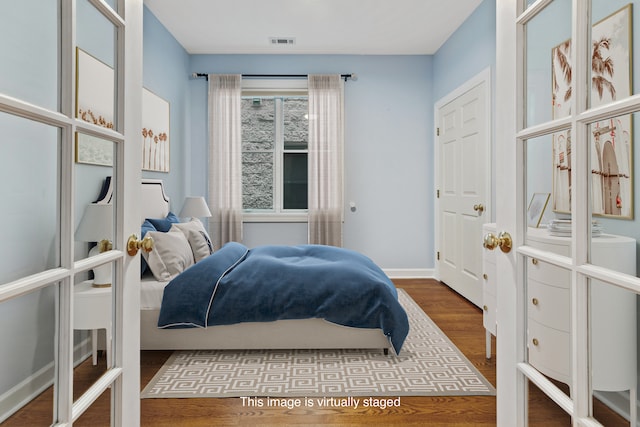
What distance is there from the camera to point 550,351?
100 centimetres

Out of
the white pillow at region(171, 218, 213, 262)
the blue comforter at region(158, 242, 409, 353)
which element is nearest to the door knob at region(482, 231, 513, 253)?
the blue comforter at region(158, 242, 409, 353)

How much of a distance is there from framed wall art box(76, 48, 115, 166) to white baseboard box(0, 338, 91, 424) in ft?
1.41

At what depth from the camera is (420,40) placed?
4.56 m

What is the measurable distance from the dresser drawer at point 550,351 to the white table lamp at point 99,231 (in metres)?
1.09

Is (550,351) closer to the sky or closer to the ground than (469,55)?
closer to the ground

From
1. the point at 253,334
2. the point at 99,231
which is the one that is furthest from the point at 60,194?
the point at 253,334

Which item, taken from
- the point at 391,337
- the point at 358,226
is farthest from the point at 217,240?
the point at 391,337

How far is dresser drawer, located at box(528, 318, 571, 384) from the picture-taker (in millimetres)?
928

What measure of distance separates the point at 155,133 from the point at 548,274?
3676mm

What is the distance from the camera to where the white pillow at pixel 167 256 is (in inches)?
106

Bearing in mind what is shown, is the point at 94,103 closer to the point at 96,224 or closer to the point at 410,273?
the point at 96,224

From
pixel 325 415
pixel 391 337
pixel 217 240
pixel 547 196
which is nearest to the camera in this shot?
pixel 547 196

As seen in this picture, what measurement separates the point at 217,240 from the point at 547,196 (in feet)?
14.0

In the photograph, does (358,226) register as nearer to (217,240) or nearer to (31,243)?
(217,240)
